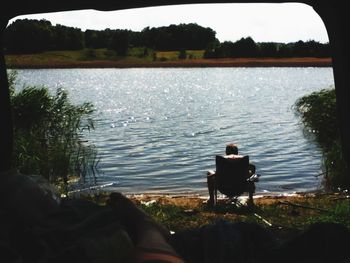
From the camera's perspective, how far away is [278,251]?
9.00ft

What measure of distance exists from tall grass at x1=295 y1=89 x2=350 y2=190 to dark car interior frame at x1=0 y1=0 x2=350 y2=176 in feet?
23.4

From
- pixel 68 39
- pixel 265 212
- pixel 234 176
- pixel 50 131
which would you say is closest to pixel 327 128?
pixel 234 176

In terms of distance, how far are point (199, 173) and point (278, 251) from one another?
42.6 ft

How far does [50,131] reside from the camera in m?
10.7

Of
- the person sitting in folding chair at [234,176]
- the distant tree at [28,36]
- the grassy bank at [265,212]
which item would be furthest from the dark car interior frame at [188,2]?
the distant tree at [28,36]

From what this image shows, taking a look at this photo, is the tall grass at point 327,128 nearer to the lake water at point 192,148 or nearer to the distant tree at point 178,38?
the lake water at point 192,148

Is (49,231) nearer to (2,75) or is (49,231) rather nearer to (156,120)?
(2,75)

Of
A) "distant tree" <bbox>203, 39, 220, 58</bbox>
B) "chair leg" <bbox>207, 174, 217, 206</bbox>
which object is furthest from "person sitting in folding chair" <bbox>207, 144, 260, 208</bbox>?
"distant tree" <bbox>203, 39, 220, 58</bbox>

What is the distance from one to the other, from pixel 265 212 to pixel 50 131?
4.69 metres

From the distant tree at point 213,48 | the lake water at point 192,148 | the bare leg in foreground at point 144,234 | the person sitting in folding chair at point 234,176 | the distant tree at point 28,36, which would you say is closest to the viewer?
the bare leg in foreground at point 144,234

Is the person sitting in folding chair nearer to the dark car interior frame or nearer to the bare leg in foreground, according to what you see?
the dark car interior frame

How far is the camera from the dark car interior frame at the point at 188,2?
3537 mm

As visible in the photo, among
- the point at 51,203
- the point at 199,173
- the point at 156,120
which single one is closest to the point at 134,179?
the point at 199,173

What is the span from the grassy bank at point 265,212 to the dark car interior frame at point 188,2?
9.75 feet
